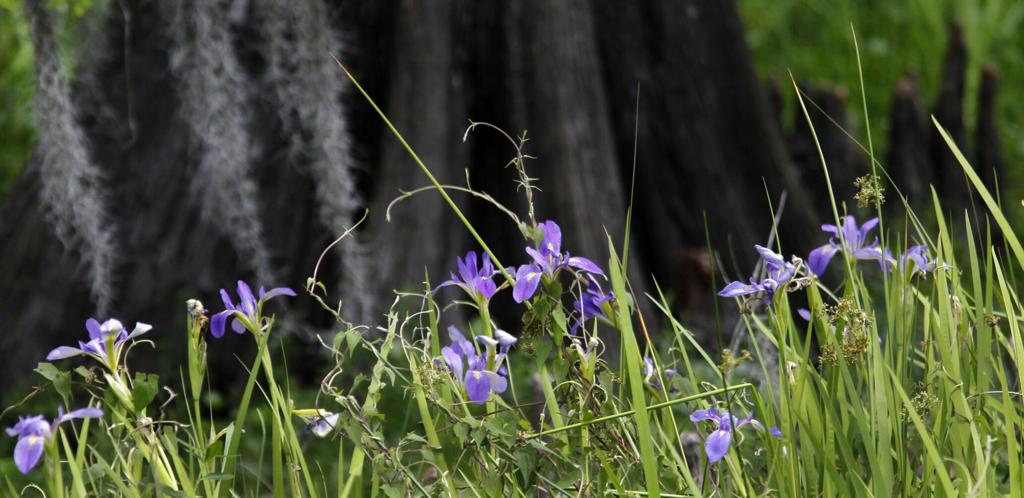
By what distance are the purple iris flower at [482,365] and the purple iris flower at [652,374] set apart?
0.70ft

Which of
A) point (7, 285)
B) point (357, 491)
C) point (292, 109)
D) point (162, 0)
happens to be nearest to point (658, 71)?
point (292, 109)

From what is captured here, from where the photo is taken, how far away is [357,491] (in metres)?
1.62

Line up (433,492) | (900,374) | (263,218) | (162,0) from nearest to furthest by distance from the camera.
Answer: (433,492), (900,374), (162,0), (263,218)

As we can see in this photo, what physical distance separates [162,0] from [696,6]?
6.20 feet

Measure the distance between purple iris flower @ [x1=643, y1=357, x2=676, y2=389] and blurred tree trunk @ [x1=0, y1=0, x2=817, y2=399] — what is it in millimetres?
1977

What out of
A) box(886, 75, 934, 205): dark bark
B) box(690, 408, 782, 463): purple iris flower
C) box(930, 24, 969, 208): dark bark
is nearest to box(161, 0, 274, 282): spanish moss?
box(690, 408, 782, 463): purple iris flower

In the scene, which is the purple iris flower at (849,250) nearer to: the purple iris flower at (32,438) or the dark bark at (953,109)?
the purple iris flower at (32,438)

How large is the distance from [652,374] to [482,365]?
301mm

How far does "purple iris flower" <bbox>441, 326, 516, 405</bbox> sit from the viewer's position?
56.7 inches

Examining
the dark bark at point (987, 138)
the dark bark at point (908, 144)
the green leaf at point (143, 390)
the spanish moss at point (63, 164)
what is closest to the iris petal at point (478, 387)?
the green leaf at point (143, 390)

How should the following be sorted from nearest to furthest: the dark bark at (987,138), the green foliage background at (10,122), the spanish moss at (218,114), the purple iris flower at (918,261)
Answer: the purple iris flower at (918,261) < the spanish moss at (218,114) < the dark bark at (987,138) < the green foliage background at (10,122)

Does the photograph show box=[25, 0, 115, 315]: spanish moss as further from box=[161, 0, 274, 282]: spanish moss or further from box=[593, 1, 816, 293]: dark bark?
box=[593, 1, 816, 293]: dark bark

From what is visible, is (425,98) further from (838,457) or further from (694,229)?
(838,457)

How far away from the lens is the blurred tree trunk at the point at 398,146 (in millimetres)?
3818
